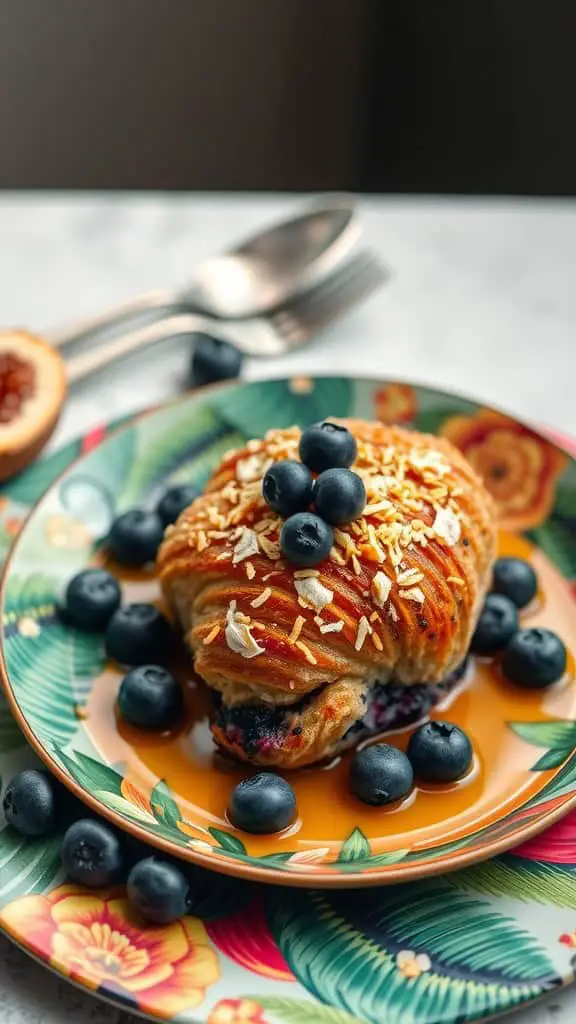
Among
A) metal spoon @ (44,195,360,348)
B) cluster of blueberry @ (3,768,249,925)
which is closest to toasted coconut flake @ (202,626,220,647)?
cluster of blueberry @ (3,768,249,925)

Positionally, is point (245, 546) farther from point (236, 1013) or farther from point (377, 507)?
point (236, 1013)

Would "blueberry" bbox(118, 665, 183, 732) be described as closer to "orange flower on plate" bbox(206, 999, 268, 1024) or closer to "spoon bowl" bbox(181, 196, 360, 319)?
"orange flower on plate" bbox(206, 999, 268, 1024)

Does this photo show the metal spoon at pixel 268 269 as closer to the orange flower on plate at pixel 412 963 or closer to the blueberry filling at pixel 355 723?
the blueberry filling at pixel 355 723

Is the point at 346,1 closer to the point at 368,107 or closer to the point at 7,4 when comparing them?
the point at 368,107

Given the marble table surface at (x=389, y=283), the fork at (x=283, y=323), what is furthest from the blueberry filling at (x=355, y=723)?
the fork at (x=283, y=323)

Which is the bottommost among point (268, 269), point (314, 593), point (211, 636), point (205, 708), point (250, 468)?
point (205, 708)

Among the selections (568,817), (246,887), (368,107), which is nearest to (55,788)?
(246,887)

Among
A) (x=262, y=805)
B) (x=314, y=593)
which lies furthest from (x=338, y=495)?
(x=262, y=805)
